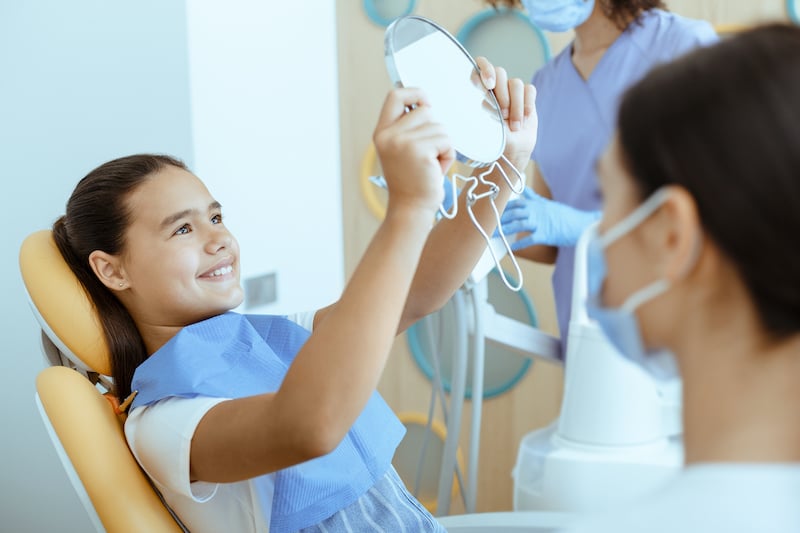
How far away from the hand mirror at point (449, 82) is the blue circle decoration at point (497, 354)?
149 cm

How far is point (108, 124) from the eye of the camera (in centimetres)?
164

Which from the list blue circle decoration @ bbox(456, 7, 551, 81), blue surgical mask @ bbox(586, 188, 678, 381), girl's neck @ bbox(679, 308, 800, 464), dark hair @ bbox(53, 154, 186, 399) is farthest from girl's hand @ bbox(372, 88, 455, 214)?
blue circle decoration @ bbox(456, 7, 551, 81)

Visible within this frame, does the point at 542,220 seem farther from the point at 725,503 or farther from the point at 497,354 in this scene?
the point at 725,503

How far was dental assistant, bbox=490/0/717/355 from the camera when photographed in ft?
6.04

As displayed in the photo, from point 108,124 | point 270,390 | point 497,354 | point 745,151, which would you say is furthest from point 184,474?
point 497,354

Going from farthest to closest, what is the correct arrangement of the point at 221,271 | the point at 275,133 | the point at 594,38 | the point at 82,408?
the point at 275,133 < the point at 594,38 < the point at 221,271 < the point at 82,408

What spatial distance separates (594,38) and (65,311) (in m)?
1.34

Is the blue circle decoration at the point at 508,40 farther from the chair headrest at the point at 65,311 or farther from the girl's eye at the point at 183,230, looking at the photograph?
the chair headrest at the point at 65,311

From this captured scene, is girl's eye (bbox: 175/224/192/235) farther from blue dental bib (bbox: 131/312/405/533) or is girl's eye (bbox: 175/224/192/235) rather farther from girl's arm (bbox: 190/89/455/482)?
girl's arm (bbox: 190/89/455/482)

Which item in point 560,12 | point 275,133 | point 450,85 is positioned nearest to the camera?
point 450,85

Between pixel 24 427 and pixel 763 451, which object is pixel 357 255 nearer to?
pixel 24 427

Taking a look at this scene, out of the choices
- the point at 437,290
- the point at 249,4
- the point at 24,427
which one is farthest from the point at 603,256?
the point at 249,4

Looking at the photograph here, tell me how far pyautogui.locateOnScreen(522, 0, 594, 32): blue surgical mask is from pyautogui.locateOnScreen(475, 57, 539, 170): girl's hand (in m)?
0.91

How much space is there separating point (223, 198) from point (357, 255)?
29.8 inches
